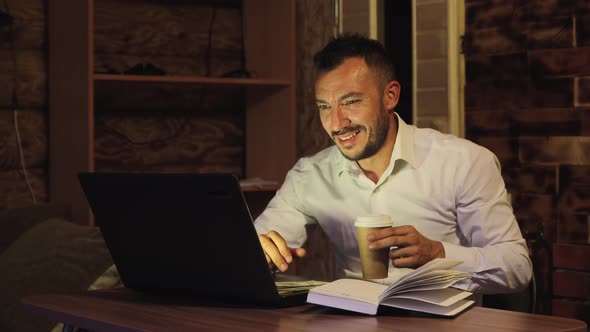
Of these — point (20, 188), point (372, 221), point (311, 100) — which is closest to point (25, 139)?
point (20, 188)

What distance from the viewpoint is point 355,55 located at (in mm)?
2740

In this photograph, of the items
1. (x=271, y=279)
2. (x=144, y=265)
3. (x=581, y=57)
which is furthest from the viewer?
(x=581, y=57)

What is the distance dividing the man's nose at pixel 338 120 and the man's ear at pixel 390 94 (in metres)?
0.18

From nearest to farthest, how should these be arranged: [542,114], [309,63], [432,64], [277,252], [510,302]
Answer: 1. [277,252]
2. [510,302]
3. [542,114]
4. [432,64]
5. [309,63]

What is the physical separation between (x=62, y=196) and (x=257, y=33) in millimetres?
1172

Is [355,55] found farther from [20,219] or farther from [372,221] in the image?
[20,219]

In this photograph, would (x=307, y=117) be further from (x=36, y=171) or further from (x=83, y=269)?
(x=83, y=269)

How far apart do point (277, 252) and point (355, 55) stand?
32.7 inches

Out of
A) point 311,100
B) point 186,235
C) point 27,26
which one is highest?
point 27,26

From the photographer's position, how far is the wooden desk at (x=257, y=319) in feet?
5.35

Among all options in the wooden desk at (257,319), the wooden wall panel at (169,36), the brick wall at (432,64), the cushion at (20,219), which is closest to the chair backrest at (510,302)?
the wooden desk at (257,319)

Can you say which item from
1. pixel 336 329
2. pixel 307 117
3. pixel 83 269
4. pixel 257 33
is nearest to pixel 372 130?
pixel 83 269

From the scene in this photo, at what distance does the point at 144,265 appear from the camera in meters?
1.99

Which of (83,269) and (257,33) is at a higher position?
(257,33)
